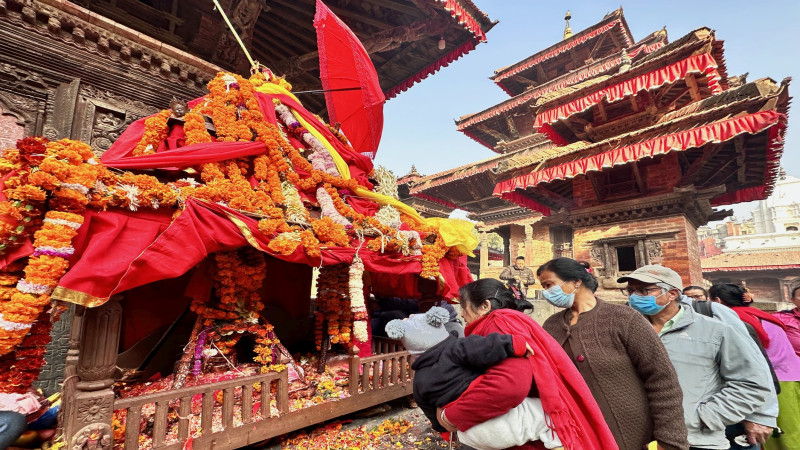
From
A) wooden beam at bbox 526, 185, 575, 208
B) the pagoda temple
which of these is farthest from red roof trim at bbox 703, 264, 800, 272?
wooden beam at bbox 526, 185, 575, 208

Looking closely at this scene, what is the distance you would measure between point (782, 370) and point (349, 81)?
7.15 metres

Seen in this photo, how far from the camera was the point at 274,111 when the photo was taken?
5.27 m

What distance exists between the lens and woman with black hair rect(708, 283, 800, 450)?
2.86 m

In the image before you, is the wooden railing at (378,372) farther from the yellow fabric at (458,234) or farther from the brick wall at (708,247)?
the brick wall at (708,247)

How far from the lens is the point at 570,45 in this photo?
51.4 feet

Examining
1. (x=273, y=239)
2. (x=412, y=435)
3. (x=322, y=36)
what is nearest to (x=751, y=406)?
(x=412, y=435)

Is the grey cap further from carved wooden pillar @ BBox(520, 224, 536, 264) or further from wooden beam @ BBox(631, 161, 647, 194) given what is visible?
carved wooden pillar @ BBox(520, 224, 536, 264)

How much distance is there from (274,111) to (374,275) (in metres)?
4.10

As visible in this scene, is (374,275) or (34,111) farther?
(374,275)

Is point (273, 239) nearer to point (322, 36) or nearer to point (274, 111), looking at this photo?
point (274, 111)

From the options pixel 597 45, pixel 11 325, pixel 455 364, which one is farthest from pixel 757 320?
pixel 597 45

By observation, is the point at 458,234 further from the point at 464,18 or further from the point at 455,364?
the point at 464,18

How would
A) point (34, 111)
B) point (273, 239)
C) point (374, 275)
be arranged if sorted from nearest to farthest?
point (273, 239)
point (34, 111)
point (374, 275)

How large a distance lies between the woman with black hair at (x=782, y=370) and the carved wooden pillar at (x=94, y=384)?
18.5 ft
